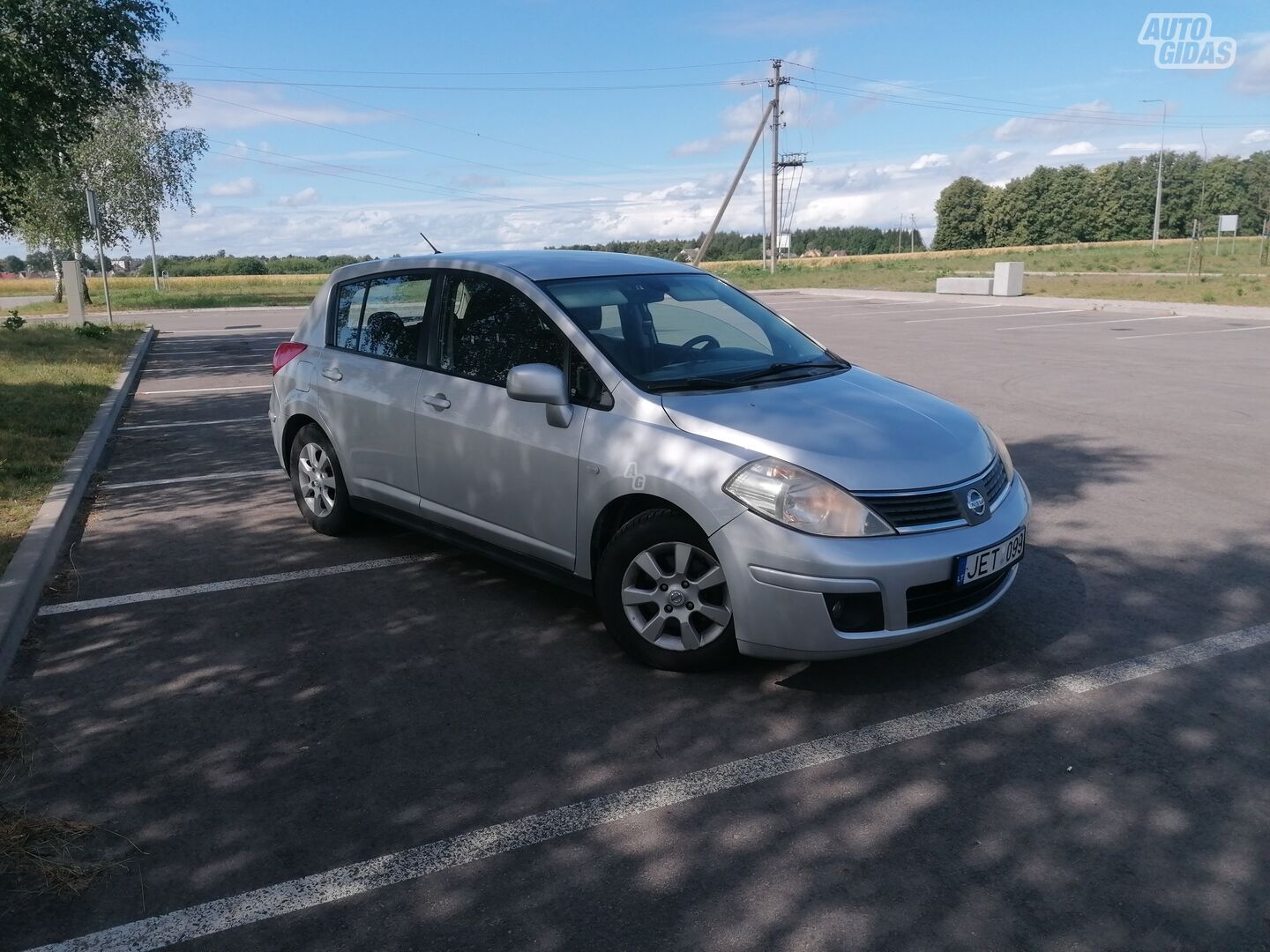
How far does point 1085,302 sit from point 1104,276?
784 inches

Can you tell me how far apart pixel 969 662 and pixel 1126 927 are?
1752 millimetres

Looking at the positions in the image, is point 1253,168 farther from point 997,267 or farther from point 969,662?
point 969,662

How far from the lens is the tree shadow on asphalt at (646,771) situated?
2766mm

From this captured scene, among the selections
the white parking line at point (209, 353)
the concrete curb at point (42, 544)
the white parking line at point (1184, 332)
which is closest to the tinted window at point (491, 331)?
the concrete curb at point (42, 544)

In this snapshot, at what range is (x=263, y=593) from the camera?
5.41 m

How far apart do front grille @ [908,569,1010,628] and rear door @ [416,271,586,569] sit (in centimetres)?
150

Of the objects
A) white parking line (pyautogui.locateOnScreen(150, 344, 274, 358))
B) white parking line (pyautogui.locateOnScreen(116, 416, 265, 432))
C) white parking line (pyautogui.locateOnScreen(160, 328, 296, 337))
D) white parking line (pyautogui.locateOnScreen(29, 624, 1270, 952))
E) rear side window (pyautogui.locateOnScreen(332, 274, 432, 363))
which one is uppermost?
rear side window (pyautogui.locateOnScreen(332, 274, 432, 363))

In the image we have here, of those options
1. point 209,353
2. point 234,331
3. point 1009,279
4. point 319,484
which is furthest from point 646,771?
point 1009,279

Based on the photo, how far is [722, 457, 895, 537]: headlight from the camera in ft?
12.5

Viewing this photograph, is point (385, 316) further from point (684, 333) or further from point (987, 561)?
point (987, 561)

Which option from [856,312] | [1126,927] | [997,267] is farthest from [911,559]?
[997,267]

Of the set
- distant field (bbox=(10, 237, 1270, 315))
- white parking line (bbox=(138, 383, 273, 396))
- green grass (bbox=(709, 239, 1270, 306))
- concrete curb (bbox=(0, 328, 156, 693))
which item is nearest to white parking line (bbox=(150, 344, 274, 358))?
white parking line (bbox=(138, 383, 273, 396))

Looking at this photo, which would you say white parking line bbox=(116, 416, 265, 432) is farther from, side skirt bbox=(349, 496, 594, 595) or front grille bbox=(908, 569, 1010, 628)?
front grille bbox=(908, 569, 1010, 628)

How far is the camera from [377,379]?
5.65m
